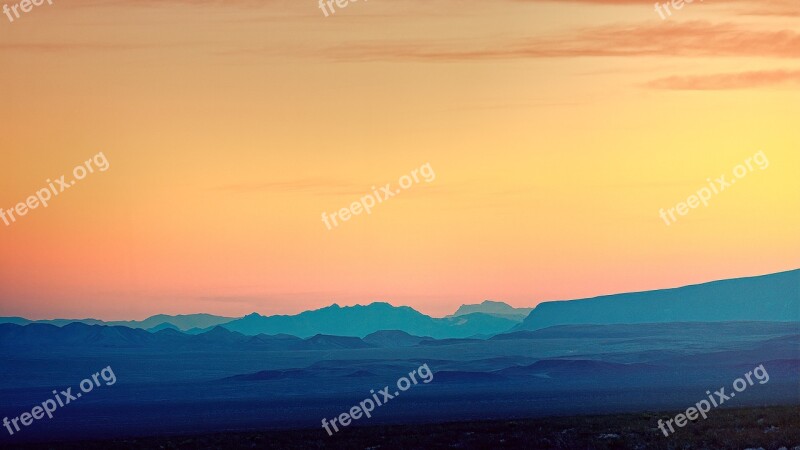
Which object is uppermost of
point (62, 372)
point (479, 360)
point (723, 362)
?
point (62, 372)

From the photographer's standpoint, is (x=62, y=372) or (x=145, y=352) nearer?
(x=62, y=372)

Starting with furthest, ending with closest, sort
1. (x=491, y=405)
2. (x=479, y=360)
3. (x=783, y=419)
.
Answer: (x=479, y=360)
(x=491, y=405)
(x=783, y=419)

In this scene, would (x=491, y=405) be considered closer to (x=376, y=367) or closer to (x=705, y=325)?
(x=376, y=367)

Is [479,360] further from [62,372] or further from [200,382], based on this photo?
[62,372]

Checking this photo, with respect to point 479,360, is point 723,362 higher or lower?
A: lower

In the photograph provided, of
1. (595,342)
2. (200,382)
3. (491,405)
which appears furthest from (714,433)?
(595,342)

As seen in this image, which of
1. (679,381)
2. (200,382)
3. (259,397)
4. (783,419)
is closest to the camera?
(783,419)
